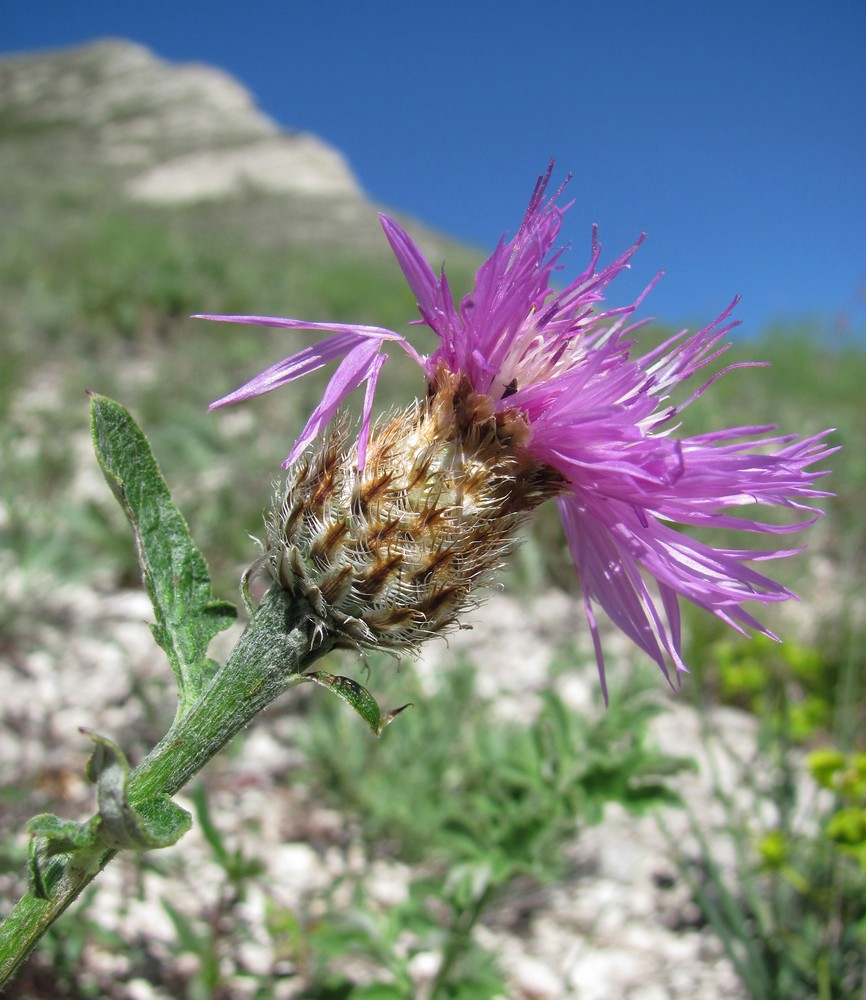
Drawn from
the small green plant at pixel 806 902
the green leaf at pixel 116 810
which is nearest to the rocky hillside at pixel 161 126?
the small green plant at pixel 806 902

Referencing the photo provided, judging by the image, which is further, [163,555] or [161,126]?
[161,126]

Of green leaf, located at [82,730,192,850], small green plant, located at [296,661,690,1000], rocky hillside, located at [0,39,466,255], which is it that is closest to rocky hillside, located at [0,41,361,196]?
rocky hillside, located at [0,39,466,255]

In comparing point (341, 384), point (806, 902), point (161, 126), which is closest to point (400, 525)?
point (341, 384)

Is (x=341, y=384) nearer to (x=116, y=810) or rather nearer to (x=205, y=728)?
(x=205, y=728)

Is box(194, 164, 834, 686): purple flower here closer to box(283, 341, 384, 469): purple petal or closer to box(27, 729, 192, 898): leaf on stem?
box(283, 341, 384, 469): purple petal

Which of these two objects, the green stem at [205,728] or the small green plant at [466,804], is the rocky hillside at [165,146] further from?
the green stem at [205,728]

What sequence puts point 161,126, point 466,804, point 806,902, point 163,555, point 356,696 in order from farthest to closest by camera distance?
1. point 161,126
2. point 466,804
3. point 806,902
4. point 163,555
5. point 356,696

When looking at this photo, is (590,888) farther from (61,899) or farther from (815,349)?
(815,349)
